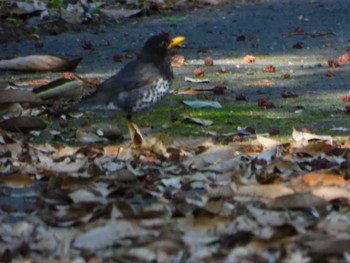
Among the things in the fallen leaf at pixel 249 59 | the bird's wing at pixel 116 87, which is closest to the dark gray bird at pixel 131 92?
the bird's wing at pixel 116 87

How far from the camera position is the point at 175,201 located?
6258 millimetres

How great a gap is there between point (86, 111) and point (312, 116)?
1.77 metres

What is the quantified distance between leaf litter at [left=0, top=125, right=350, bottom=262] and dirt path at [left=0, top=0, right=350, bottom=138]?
1440 millimetres

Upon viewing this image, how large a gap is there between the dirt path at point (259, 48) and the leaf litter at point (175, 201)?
1.44 meters

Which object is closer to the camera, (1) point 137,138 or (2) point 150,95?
(1) point 137,138

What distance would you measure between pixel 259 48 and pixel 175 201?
5793 mm

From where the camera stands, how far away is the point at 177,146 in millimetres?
7793

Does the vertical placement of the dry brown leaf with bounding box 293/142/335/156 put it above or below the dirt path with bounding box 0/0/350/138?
above

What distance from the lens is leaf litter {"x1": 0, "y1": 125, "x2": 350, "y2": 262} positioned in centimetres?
549

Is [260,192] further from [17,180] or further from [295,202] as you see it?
[17,180]

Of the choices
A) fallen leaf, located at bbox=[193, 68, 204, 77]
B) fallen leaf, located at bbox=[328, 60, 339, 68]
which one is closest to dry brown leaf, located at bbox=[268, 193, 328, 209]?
fallen leaf, located at bbox=[193, 68, 204, 77]

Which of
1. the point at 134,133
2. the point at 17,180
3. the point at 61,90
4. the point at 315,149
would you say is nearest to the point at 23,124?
the point at 134,133

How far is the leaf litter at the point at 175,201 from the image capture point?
18.0 feet

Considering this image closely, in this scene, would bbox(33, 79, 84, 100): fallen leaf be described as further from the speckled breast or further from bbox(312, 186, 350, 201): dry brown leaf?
bbox(312, 186, 350, 201): dry brown leaf
